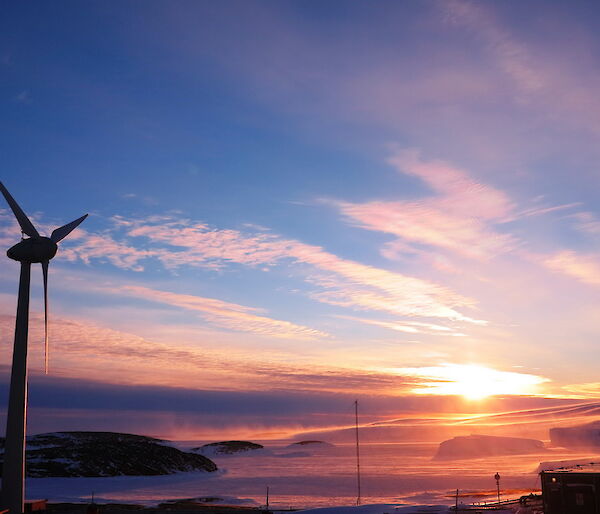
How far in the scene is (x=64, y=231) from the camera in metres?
56.2

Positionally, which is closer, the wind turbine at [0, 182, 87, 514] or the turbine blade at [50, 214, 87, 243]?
the wind turbine at [0, 182, 87, 514]

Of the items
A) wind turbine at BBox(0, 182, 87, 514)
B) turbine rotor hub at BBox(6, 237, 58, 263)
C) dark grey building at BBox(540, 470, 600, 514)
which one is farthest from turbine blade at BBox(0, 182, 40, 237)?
dark grey building at BBox(540, 470, 600, 514)

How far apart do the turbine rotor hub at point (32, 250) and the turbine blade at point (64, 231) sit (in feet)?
7.14

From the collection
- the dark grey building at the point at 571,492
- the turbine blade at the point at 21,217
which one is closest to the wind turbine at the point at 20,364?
the turbine blade at the point at 21,217

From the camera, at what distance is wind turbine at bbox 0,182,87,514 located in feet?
161

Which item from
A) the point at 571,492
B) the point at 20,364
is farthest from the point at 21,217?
the point at 571,492

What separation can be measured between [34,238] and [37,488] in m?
98.7

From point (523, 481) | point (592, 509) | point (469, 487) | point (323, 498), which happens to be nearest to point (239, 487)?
point (323, 498)

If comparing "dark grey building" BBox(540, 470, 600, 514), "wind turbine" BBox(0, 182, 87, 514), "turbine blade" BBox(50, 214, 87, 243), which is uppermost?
"turbine blade" BBox(50, 214, 87, 243)

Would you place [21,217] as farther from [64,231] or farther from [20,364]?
[20,364]

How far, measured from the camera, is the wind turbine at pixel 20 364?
161 ft

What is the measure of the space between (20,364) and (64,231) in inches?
493

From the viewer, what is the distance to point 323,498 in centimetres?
10688

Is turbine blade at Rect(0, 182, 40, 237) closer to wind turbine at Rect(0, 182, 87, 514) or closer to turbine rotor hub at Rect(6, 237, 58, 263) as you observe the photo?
wind turbine at Rect(0, 182, 87, 514)
